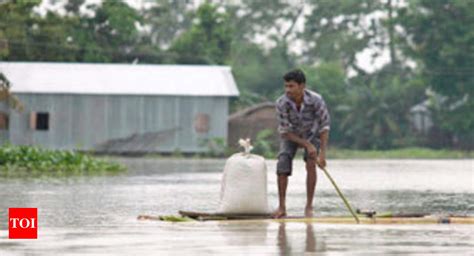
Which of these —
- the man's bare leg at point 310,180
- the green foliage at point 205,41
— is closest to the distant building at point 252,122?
the green foliage at point 205,41

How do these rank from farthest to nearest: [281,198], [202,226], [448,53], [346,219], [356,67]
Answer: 1. [356,67]
2. [448,53]
3. [281,198]
4. [346,219]
5. [202,226]

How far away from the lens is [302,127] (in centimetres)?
1457

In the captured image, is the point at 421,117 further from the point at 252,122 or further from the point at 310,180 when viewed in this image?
the point at 310,180

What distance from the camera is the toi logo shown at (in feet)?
35.8

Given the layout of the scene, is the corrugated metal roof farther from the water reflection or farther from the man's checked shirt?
the water reflection

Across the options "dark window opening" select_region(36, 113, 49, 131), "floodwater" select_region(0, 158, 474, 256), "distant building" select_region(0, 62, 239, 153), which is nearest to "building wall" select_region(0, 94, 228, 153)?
"distant building" select_region(0, 62, 239, 153)

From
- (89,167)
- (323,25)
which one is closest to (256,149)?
(89,167)

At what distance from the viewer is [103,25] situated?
64.4 metres

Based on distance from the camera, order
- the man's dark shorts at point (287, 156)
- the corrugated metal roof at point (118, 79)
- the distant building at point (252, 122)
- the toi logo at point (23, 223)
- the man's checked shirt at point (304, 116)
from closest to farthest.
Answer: the toi logo at point (23, 223), the man's dark shorts at point (287, 156), the man's checked shirt at point (304, 116), the corrugated metal roof at point (118, 79), the distant building at point (252, 122)

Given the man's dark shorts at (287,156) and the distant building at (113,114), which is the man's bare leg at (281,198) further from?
the distant building at (113,114)

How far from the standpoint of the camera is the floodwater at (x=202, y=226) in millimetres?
9938

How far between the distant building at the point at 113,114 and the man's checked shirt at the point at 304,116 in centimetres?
3835

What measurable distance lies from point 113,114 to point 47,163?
2205cm

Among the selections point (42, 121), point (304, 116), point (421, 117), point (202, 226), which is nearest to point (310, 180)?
point (304, 116)
